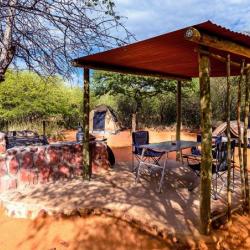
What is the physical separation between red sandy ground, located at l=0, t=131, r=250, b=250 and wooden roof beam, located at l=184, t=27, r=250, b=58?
2330mm

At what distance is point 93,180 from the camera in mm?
5688

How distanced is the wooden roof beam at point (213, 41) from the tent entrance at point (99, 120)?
1323 centimetres

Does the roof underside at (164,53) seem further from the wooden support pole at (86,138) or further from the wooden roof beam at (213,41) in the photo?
the wooden support pole at (86,138)

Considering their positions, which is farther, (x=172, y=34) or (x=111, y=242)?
(x=111, y=242)

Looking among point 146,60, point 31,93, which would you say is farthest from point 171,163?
point 31,93

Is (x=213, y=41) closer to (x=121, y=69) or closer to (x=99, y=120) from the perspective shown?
(x=121, y=69)

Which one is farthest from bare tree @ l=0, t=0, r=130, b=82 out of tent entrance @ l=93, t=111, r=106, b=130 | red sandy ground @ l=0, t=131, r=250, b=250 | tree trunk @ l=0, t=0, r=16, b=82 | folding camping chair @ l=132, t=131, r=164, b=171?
tent entrance @ l=93, t=111, r=106, b=130

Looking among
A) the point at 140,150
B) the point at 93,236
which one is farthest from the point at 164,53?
the point at 93,236

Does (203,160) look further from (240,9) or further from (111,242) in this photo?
(240,9)

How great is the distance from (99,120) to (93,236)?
13.5 metres

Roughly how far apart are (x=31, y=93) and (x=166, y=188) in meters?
7.86

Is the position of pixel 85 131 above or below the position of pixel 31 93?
below

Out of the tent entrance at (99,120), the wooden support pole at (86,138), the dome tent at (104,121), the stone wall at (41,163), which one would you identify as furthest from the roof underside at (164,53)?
the tent entrance at (99,120)

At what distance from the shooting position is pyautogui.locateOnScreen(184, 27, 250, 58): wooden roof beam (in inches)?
123
